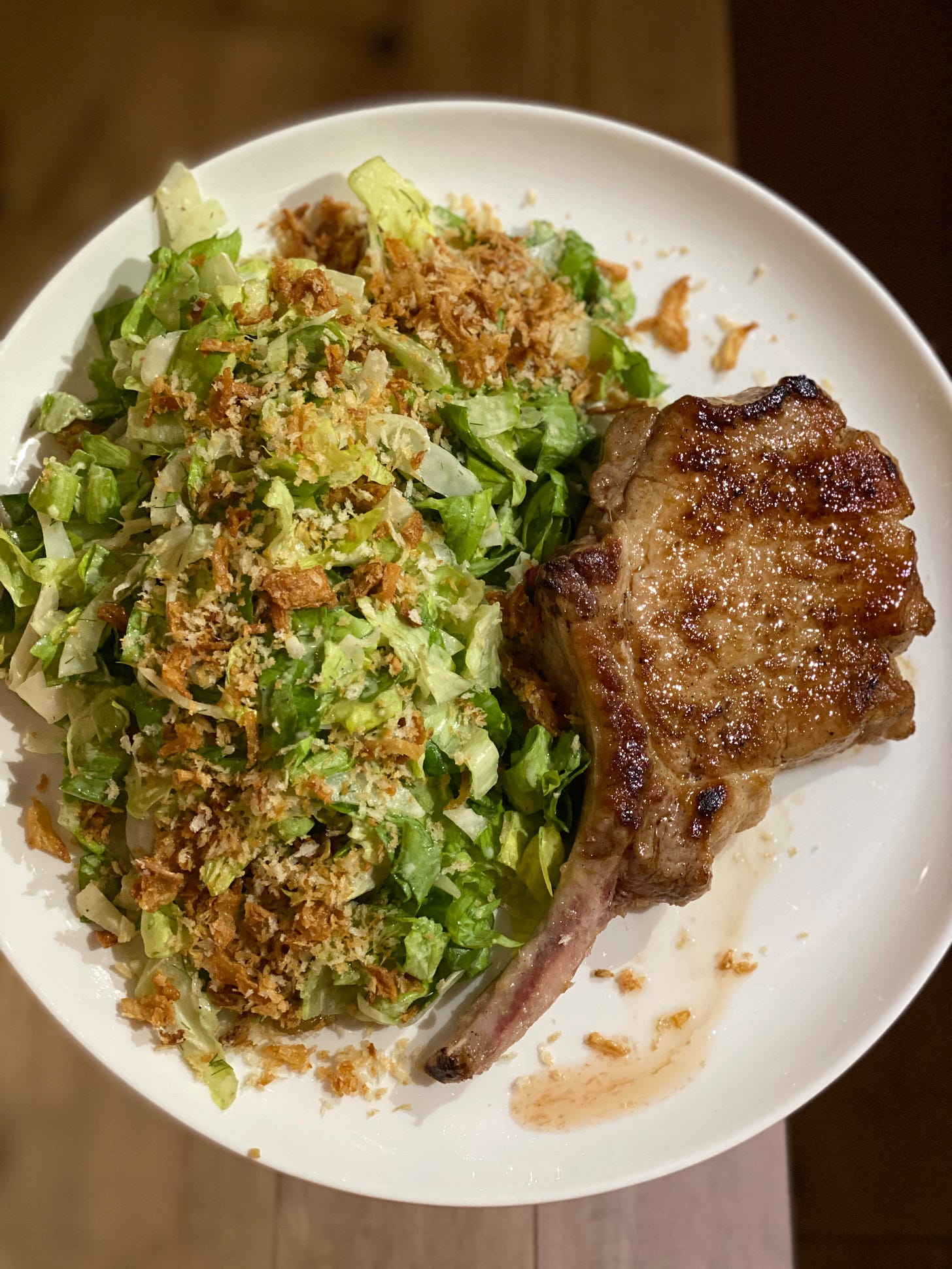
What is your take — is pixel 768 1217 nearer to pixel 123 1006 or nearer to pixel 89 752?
pixel 123 1006

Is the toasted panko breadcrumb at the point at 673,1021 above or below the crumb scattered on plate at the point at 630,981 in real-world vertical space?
below

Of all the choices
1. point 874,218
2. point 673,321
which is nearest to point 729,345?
point 673,321

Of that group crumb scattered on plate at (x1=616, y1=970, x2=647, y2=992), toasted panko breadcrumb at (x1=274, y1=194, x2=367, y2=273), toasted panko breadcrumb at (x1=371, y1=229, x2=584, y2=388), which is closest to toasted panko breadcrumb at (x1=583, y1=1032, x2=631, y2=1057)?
crumb scattered on plate at (x1=616, y1=970, x2=647, y2=992)

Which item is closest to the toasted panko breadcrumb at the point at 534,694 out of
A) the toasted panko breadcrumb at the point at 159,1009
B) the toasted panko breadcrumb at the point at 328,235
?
the toasted panko breadcrumb at the point at 159,1009

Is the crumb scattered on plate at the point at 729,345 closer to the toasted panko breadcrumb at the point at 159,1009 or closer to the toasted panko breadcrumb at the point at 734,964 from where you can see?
the toasted panko breadcrumb at the point at 734,964

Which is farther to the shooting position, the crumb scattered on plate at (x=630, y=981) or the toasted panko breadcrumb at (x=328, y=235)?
the toasted panko breadcrumb at (x=328, y=235)

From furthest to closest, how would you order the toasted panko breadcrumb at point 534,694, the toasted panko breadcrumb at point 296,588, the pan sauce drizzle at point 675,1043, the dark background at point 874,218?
the dark background at point 874,218 < the pan sauce drizzle at point 675,1043 < the toasted panko breadcrumb at point 534,694 < the toasted panko breadcrumb at point 296,588

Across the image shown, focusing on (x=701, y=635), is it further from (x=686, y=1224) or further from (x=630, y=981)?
(x=686, y=1224)

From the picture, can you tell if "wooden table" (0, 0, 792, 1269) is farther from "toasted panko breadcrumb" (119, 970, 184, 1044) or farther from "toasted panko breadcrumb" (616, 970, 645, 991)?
"toasted panko breadcrumb" (119, 970, 184, 1044)
